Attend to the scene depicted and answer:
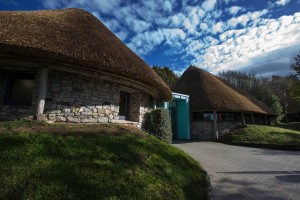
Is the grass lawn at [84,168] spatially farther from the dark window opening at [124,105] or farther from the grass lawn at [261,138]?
the grass lawn at [261,138]

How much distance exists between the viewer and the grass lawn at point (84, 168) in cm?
338

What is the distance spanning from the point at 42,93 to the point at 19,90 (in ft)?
5.88

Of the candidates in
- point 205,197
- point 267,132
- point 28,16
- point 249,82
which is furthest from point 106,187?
point 249,82

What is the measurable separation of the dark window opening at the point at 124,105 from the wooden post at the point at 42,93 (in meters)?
3.97

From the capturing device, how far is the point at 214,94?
59.9 feet

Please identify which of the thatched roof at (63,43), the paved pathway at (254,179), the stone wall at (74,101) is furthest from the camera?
the stone wall at (74,101)

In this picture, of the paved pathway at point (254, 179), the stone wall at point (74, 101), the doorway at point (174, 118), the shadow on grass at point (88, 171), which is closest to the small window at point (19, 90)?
the stone wall at point (74, 101)

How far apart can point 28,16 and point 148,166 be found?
7287 mm

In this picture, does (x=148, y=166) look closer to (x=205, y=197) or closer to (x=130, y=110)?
(x=205, y=197)

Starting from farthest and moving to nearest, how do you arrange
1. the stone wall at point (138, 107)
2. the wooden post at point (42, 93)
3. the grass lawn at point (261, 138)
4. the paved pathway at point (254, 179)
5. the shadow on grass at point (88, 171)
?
1. the grass lawn at point (261, 138)
2. the stone wall at point (138, 107)
3. the wooden post at point (42, 93)
4. the paved pathway at point (254, 179)
5. the shadow on grass at point (88, 171)

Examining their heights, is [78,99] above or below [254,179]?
above

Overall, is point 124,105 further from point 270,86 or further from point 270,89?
point 270,86

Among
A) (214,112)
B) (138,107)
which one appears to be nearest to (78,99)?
(138,107)

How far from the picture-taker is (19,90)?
7770 mm
